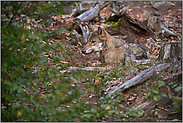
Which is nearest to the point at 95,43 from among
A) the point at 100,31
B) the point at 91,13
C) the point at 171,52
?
the point at 100,31

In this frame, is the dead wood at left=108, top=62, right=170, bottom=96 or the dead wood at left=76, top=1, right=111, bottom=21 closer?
the dead wood at left=108, top=62, right=170, bottom=96

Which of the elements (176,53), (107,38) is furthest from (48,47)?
(107,38)

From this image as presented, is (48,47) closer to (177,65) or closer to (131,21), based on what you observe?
(177,65)

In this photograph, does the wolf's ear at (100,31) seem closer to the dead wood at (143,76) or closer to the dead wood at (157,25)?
the dead wood at (143,76)

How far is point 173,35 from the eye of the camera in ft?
34.9

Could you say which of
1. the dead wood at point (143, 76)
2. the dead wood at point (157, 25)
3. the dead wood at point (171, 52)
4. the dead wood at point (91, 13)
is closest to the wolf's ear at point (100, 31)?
the dead wood at point (171, 52)

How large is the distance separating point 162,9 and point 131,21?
5061 millimetres

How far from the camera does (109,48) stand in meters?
7.73

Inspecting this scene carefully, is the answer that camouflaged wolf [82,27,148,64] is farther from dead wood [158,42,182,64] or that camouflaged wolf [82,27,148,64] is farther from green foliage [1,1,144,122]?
green foliage [1,1,144,122]

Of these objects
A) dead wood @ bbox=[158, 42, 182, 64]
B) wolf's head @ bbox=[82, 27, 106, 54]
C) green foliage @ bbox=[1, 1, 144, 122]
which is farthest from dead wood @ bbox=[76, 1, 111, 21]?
green foliage @ bbox=[1, 1, 144, 122]

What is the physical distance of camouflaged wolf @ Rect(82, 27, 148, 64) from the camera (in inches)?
293

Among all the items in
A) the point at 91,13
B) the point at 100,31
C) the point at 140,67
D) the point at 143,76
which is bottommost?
the point at 140,67

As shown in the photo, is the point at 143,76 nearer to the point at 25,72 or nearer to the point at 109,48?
the point at 25,72

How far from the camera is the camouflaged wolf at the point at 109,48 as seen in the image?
7453 millimetres
